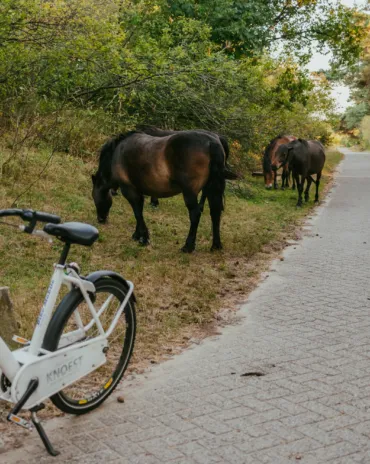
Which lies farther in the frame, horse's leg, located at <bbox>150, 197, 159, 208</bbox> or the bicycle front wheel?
horse's leg, located at <bbox>150, 197, 159, 208</bbox>

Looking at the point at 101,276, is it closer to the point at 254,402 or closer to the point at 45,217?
the point at 45,217

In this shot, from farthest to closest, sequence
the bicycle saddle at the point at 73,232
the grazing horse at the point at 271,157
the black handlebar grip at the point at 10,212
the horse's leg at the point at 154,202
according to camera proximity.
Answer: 1. the grazing horse at the point at 271,157
2. the horse's leg at the point at 154,202
3. the bicycle saddle at the point at 73,232
4. the black handlebar grip at the point at 10,212

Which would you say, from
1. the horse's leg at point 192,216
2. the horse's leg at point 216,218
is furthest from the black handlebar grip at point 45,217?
the horse's leg at point 216,218

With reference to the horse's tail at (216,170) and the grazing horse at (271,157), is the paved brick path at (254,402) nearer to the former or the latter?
the horse's tail at (216,170)

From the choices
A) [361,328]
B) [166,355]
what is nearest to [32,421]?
[166,355]

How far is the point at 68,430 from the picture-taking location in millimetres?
3744

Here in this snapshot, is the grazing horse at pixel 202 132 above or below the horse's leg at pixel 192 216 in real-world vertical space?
above

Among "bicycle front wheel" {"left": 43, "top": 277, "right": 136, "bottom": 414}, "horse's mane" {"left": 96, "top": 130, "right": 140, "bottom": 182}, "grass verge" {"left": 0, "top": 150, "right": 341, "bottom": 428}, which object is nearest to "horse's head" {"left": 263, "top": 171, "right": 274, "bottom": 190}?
"grass verge" {"left": 0, "top": 150, "right": 341, "bottom": 428}

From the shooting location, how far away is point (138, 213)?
959 cm

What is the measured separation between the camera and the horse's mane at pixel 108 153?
979 cm

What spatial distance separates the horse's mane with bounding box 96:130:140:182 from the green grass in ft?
3.13

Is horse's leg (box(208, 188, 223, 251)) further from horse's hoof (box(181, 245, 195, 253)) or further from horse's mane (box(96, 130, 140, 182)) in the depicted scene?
horse's mane (box(96, 130, 140, 182))

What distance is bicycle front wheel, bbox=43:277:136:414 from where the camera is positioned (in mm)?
3615

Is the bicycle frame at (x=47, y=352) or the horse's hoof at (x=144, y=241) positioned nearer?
the bicycle frame at (x=47, y=352)
